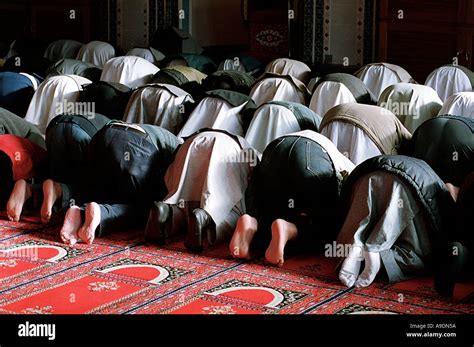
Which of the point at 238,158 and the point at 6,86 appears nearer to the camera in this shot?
the point at 238,158

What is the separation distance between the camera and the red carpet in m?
3.72

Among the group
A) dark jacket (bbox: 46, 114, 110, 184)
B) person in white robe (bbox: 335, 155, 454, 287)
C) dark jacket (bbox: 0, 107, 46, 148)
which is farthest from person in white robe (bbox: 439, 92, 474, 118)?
dark jacket (bbox: 0, 107, 46, 148)

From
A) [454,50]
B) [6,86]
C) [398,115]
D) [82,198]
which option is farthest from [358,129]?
[454,50]

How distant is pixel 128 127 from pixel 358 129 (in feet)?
4.06

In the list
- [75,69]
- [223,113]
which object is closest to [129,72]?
[75,69]

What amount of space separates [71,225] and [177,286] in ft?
3.06

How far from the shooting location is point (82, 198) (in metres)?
5.10

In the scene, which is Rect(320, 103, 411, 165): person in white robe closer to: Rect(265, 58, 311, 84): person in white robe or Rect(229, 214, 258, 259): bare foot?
Rect(229, 214, 258, 259): bare foot

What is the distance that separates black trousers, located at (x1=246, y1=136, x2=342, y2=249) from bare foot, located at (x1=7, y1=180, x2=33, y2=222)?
1.38 metres

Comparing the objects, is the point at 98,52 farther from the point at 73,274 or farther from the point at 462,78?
the point at 73,274

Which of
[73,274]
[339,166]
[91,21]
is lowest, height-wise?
[73,274]

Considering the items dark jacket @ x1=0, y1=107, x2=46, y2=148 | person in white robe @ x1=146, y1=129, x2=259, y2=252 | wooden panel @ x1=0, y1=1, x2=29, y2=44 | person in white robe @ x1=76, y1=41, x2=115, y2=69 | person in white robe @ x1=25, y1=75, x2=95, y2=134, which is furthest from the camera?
wooden panel @ x1=0, y1=1, x2=29, y2=44

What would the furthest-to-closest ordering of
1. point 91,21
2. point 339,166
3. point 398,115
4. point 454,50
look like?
point 91,21
point 454,50
point 398,115
point 339,166

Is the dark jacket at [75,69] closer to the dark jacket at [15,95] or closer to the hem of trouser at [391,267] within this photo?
the dark jacket at [15,95]
